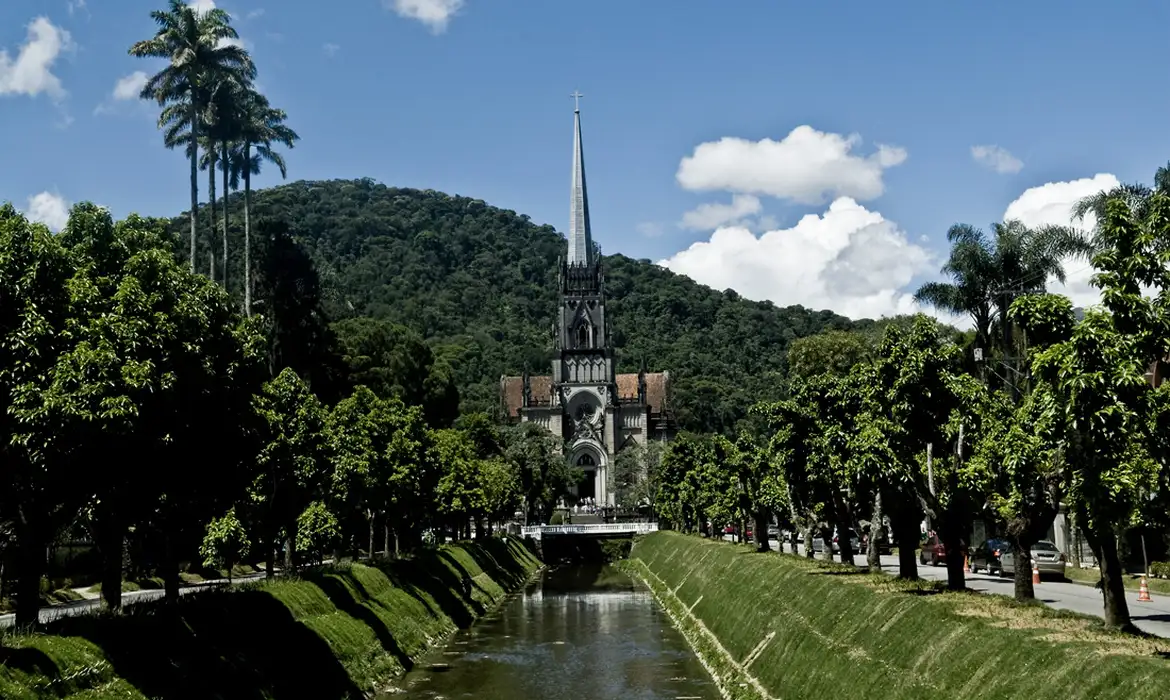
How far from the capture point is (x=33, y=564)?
2322 cm

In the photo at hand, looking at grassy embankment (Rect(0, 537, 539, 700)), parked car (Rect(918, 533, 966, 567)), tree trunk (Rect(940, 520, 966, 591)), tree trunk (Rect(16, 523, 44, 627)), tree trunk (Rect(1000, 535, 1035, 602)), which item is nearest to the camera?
grassy embankment (Rect(0, 537, 539, 700))

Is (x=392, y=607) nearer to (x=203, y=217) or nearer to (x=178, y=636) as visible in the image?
(x=178, y=636)

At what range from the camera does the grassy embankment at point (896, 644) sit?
17656mm

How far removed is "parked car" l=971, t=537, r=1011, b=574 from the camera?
164 feet

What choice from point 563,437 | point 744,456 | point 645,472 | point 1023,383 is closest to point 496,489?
point 744,456

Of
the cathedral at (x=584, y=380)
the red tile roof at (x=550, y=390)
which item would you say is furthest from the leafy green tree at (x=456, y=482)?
the red tile roof at (x=550, y=390)

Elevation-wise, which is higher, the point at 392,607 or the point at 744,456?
the point at 744,456

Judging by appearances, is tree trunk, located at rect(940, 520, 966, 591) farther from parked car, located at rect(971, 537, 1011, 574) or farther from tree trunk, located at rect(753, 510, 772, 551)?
tree trunk, located at rect(753, 510, 772, 551)

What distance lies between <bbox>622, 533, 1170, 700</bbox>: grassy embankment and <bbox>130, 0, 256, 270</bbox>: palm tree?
147 ft

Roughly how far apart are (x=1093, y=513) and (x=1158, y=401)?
2.73 m

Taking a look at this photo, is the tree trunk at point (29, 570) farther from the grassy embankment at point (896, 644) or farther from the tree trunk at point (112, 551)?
the grassy embankment at point (896, 644)

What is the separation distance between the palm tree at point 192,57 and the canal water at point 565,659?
32.7 meters

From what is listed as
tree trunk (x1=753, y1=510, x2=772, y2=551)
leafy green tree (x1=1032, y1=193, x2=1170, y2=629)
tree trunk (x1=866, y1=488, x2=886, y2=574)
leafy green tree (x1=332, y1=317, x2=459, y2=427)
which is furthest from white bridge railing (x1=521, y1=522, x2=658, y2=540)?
leafy green tree (x1=1032, y1=193, x2=1170, y2=629)

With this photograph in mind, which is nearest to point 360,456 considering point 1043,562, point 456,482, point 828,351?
point 456,482
